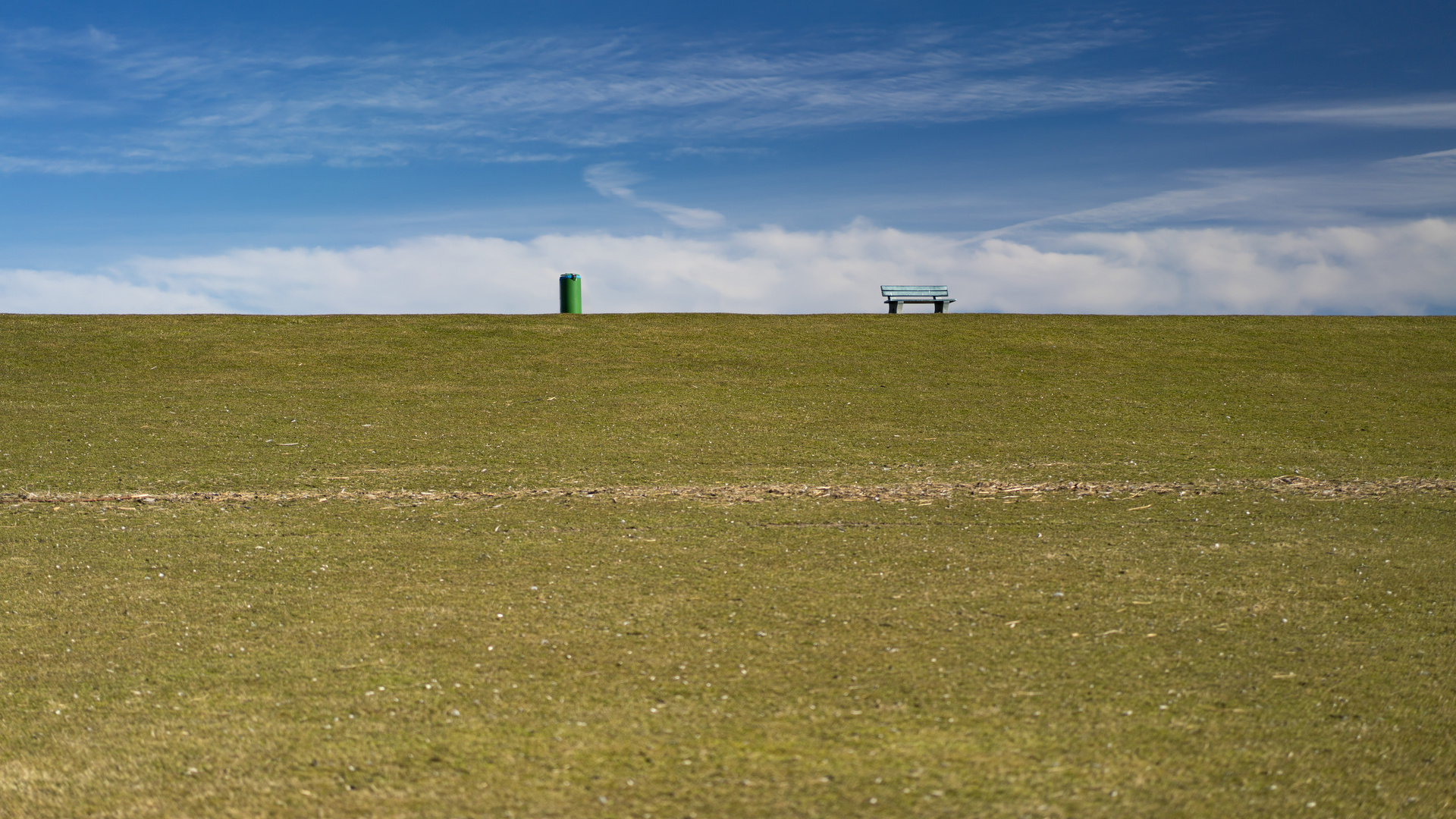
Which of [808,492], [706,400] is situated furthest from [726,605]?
[706,400]

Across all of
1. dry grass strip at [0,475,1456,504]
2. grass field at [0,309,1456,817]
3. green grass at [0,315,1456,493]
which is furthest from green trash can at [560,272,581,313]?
dry grass strip at [0,475,1456,504]

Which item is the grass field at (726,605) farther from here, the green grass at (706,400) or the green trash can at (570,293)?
the green trash can at (570,293)

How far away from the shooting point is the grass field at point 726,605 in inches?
162

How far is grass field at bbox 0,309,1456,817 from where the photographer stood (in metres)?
4.12

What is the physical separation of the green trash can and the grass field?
10967 mm

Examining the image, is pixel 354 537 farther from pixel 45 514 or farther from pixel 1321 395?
pixel 1321 395

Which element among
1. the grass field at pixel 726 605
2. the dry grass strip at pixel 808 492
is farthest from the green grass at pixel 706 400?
the dry grass strip at pixel 808 492

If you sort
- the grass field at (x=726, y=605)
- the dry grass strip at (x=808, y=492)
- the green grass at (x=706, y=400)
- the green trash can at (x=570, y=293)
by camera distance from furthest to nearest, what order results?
1. the green trash can at (x=570, y=293)
2. the green grass at (x=706, y=400)
3. the dry grass strip at (x=808, y=492)
4. the grass field at (x=726, y=605)

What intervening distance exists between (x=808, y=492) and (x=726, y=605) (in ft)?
13.6

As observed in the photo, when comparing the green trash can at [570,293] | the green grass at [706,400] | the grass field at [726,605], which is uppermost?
the green trash can at [570,293]

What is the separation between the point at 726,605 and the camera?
636cm

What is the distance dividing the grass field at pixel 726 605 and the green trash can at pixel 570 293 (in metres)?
11.0

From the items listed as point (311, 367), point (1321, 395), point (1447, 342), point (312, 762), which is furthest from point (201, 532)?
point (1447, 342)

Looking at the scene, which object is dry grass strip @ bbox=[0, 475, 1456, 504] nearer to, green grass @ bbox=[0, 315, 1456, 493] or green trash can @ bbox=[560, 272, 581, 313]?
green grass @ bbox=[0, 315, 1456, 493]
